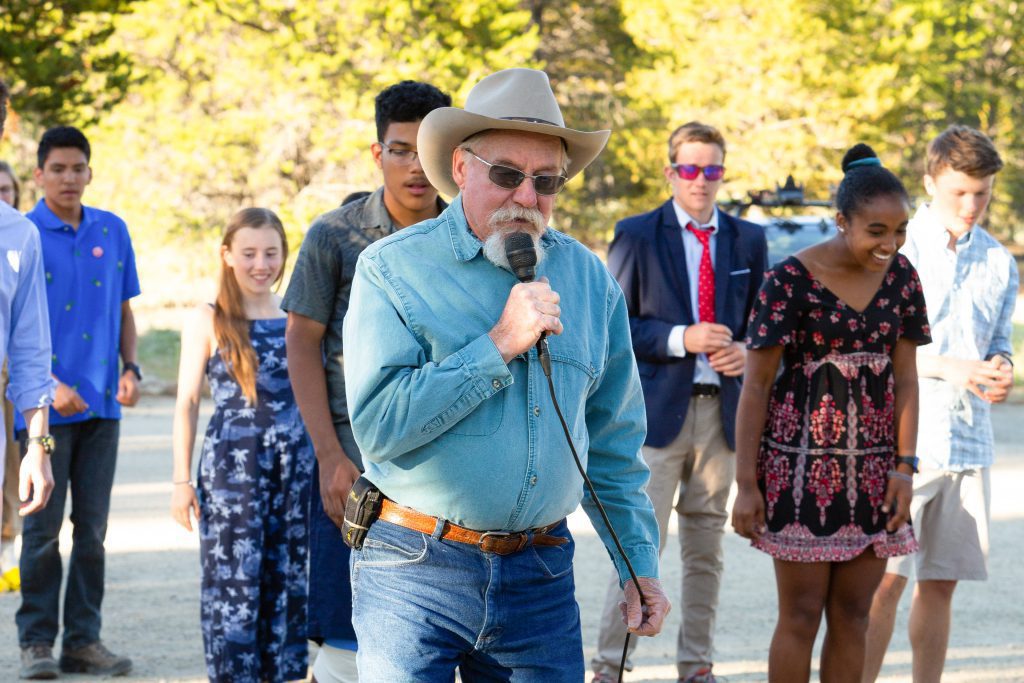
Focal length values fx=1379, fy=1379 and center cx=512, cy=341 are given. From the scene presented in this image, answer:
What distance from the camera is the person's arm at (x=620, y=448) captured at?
3320 mm

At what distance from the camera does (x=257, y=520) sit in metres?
5.72

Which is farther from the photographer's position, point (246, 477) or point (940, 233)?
point (246, 477)

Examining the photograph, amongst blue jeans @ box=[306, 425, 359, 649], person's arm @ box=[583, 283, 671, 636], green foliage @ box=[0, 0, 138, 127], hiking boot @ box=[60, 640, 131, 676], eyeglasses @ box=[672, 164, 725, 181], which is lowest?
hiking boot @ box=[60, 640, 131, 676]

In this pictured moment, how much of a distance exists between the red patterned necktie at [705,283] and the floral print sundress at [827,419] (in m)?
1.38

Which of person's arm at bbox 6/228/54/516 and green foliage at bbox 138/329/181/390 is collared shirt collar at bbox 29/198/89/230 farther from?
green foliage at bbox 138/329/181/390

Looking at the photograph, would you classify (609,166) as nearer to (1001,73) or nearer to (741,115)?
(741,115)

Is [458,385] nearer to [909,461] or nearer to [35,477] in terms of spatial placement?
[35,477]

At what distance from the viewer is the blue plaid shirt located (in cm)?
544

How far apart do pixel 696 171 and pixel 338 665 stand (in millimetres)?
2872

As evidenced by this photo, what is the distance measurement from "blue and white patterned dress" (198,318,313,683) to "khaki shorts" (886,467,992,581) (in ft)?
8.07

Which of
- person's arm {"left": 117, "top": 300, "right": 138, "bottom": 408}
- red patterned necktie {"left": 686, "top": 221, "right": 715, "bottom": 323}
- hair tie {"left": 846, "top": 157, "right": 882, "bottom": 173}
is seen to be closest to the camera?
hair tie {"left": 846, "top": 157, "right": 882, "bottom": 173}

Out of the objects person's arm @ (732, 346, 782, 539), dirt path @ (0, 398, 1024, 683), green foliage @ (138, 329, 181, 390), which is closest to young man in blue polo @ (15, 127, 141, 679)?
dirt path @ (0, 398, 1024, 683)

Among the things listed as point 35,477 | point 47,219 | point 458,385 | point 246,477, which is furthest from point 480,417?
point 47,219

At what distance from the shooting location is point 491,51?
28.2 metres
